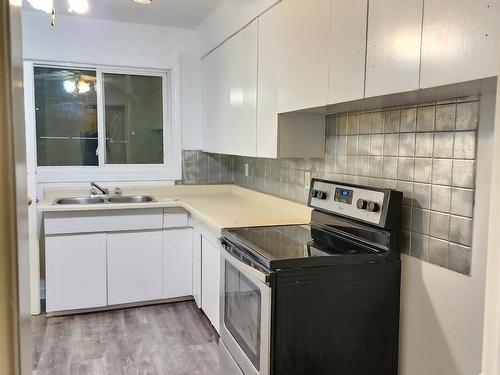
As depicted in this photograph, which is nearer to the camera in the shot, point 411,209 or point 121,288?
point 411,209

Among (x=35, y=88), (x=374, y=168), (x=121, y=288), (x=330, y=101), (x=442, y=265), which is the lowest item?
(x=121, y=288)

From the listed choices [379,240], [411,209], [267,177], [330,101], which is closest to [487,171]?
[411,209]

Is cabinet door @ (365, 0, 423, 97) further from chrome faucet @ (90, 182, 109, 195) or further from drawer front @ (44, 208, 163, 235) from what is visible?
chrome faucet @ (90, 182, 109, 195)

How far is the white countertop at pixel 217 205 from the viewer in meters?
2.63

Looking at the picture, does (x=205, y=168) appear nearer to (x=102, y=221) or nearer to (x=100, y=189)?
(x=100, y=189)

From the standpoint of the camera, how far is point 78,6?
3.16m

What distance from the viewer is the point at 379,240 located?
5.91 ft

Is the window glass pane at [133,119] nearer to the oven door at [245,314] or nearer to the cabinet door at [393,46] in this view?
the oven door at [245,314]

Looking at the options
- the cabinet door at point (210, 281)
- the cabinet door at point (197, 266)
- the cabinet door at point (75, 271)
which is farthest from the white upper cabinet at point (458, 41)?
the cabinet door at point (75, 271)

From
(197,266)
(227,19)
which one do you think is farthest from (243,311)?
(227,19)

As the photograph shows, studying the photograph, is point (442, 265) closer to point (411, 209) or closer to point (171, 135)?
point (411, 209)

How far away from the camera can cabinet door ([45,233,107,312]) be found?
129 inches

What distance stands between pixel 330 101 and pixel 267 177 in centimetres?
159

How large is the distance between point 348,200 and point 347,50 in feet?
2.23
